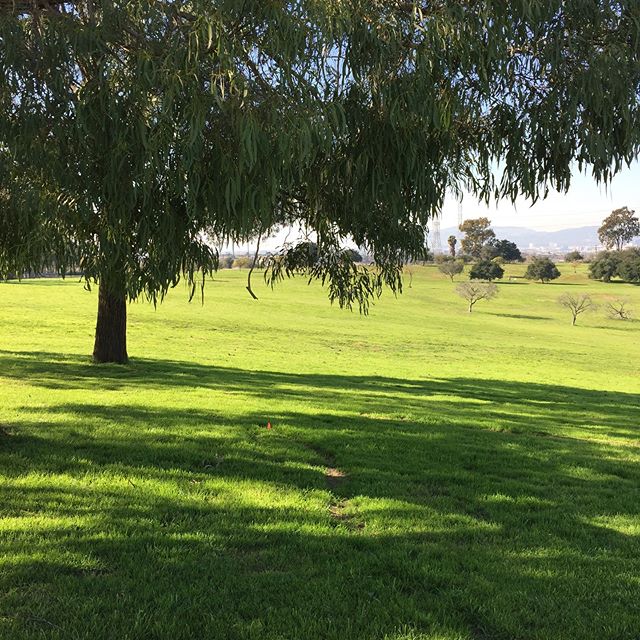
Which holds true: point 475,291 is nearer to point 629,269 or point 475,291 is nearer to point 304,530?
point 629,269

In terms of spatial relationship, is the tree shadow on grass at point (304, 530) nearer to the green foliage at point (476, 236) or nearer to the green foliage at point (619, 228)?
the green foliage at point (476, 236)

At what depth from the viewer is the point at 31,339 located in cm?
2100

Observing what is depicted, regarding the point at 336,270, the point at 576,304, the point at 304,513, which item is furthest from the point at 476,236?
the point at 304,513

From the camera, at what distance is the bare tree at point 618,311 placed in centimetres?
6034

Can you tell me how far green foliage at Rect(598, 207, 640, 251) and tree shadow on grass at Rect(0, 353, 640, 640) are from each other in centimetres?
14049

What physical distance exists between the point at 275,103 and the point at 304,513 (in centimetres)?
315

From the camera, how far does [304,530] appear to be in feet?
13.8

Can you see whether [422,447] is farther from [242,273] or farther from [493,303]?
[242,273]

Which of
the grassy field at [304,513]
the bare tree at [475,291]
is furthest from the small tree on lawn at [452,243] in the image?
the grassy field at [304,513]

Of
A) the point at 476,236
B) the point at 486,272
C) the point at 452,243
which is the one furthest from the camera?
the point at 452,243

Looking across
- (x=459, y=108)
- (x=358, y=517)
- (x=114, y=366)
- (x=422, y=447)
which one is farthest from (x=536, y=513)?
(x=114, y=366)

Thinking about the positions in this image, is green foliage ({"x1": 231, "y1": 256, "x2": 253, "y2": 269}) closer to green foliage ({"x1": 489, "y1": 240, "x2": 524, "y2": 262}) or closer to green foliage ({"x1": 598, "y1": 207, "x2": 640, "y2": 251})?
green foliage ({"x1": 489, "y1": 240, "x2": 524, "y2": 262})

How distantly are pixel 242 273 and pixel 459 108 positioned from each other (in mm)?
81615

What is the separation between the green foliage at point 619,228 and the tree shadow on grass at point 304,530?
14049 cm
